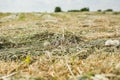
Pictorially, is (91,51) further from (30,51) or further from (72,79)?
(72,79)

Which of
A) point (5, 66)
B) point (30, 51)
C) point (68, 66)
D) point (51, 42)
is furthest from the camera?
point (51, 42)

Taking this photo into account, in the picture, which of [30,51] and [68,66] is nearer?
[68,66]

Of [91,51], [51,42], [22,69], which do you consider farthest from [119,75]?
[51,42]

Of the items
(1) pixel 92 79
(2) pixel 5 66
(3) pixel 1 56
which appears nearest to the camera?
(1) pixel 92 79

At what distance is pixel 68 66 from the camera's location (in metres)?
3.20

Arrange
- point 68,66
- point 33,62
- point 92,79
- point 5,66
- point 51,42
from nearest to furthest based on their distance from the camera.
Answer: point 92,79, point 68,66, point 5,66, point 33,62, point 51,42

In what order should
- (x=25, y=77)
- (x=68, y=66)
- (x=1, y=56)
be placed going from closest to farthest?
(x=25, y=77), (x=68, y=66), (x=1, y=56)

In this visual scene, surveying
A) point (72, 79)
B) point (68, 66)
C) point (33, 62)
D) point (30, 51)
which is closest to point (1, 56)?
point (30, 51)

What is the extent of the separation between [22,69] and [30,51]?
145 cm

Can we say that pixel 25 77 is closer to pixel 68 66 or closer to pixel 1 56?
pixel 68 66

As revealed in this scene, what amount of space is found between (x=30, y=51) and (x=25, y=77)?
2.00m

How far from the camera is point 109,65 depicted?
9.55 feet

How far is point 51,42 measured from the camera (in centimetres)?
580

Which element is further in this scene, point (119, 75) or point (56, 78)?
point (56, 78)
